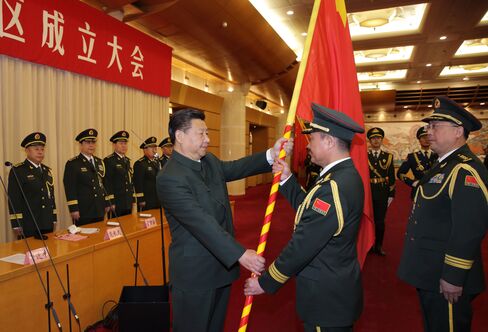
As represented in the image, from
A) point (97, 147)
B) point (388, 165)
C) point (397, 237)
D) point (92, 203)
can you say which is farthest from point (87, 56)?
point (397, 237)

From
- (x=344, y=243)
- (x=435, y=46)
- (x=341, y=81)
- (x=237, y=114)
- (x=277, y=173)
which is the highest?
(x=435, y=46)

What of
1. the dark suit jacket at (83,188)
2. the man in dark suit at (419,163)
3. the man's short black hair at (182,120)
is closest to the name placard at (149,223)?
the dark suit jacket at (83,188)

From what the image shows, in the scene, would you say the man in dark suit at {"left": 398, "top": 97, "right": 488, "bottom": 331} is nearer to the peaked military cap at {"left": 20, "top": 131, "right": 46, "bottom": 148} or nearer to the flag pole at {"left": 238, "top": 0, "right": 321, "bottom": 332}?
the flag pole at {"left": 238, "top": 0, "right": 321, "bottom": 332}

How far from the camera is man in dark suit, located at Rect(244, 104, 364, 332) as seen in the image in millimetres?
1295

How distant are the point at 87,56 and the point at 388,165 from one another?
4.11m

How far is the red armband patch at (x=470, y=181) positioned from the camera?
1.59 meters

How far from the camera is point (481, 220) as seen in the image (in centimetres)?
155

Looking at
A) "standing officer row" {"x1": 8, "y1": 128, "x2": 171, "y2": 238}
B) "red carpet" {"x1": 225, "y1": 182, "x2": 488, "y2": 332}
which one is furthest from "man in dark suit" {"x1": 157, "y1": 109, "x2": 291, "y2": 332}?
"standing officer row" {"x1": 8, "y1": 128, "x2": 171, "y2": 238}

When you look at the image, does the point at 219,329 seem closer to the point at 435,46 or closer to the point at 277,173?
the point at 277,173

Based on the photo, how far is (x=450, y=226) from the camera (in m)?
1.68

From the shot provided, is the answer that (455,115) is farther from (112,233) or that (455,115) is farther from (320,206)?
(112,233)

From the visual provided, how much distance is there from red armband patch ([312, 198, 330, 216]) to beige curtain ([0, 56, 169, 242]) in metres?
3.70

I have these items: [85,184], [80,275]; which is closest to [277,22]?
[85,184]

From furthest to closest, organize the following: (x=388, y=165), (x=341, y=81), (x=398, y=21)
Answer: (x=398, y=21) → (x=388, y=165) → (x=341, y=81)
